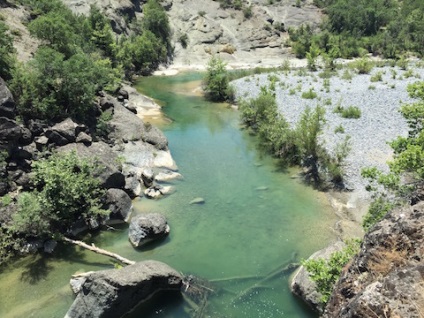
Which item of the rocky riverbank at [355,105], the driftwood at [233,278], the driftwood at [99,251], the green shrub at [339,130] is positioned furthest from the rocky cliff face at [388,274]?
the green shrub at [339,130]

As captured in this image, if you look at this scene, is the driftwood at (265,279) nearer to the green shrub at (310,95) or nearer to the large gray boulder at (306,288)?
the large gray boulder at (306,288)

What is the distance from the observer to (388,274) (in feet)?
24.8

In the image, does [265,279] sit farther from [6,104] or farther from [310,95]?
[310,95]

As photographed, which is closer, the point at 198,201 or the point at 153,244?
the point at 153,244

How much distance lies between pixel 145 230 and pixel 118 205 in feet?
11.4

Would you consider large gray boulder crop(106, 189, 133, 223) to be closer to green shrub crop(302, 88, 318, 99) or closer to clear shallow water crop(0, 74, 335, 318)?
clear shallow water crop(0, 74, 335, 318)

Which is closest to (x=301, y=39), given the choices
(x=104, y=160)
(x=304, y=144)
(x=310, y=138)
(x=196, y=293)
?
(x=304, y=144)

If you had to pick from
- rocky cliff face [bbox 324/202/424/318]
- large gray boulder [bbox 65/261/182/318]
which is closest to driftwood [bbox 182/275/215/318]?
large gray boulder [bbox 65/261/182/318]

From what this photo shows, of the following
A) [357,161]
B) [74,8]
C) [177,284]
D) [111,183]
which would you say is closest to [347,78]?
[357,161]

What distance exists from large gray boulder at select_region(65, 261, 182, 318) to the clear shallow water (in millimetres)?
646

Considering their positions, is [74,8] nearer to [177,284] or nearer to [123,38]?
[123,38]

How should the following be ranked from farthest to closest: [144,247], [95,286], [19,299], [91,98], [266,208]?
[91,98]
[266,208]
[144,247]
[19,299]
[95,286]

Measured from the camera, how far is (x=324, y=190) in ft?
90.1

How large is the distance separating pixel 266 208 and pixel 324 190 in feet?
16.5
